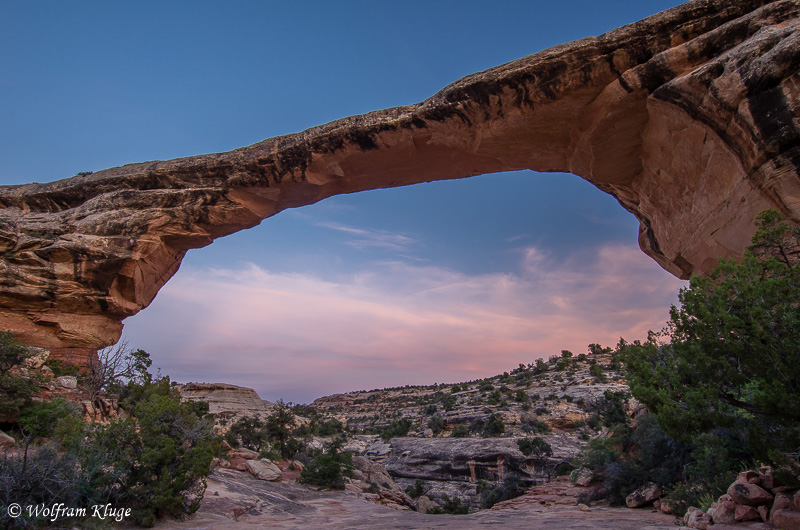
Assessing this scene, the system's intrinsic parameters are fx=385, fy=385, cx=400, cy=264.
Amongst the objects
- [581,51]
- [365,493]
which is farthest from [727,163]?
[365,493]

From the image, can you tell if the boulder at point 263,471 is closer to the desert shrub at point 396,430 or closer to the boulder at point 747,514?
the boulder at point 747,514

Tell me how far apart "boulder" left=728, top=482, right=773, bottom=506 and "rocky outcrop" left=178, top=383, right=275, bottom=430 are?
2566 centimetres

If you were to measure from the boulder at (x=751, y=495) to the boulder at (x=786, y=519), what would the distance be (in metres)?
0.38

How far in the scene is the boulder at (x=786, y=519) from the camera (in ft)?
12.8

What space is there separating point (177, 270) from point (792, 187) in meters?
17.3

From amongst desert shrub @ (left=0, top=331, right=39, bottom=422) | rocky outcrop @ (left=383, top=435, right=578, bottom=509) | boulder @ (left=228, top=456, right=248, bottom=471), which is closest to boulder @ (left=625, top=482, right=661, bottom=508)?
rocky outcrop @ (left=383, top=435, right=578, bottom=509)

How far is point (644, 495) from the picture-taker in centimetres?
902

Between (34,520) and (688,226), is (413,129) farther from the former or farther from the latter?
(34,520)

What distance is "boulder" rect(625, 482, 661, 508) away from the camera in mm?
8922

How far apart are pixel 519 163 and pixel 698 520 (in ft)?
30.2

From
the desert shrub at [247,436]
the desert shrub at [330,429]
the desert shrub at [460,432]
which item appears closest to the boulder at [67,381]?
the desert shrub at [247,436]

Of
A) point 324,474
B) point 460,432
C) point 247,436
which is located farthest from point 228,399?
point 324,474

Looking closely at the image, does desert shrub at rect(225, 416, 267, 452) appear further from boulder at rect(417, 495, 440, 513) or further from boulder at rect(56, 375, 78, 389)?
boulder at rect(56, 375, 78, 389)

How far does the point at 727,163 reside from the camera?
7.25m
